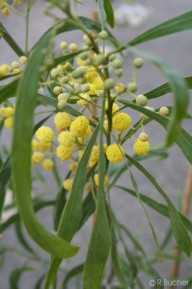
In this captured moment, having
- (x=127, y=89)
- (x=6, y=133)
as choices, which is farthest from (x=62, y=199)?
(x=6, y=133)

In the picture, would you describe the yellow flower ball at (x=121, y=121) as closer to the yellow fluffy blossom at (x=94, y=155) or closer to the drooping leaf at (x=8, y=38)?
the yellow fluffy blossom at (x=94, y=155)

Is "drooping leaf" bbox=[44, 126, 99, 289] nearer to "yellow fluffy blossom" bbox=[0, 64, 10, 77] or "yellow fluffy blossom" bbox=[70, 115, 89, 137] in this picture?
"yellow fluffy blossom" bbox=[70, 115, 89, 137]

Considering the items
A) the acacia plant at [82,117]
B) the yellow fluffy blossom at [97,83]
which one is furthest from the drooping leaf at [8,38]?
the yellow fluffy blossom at [97,83]

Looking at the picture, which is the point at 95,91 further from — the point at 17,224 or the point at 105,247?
the point at 17,224

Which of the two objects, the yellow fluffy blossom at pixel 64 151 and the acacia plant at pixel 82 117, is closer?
the acacia plant at pixel 82 117

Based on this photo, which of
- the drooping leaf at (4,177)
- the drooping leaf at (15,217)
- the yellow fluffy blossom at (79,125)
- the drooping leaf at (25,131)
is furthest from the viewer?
the drooping leaf at (15,217)

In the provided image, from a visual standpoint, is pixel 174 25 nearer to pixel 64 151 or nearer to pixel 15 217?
pixel 64 151

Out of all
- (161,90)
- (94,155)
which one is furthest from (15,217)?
(161,90)

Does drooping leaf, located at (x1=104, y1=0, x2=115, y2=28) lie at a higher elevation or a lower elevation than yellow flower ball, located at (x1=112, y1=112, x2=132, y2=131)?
higher

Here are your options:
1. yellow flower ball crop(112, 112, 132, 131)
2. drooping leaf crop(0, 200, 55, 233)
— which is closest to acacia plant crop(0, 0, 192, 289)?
yellow flower ball crop(112, 112, 132, 131)
